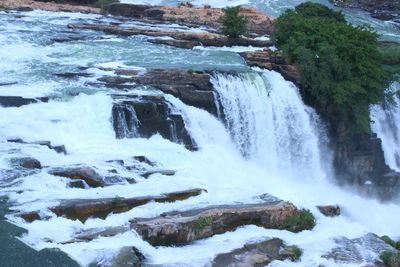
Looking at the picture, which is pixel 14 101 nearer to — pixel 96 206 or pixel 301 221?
pixel 96 206

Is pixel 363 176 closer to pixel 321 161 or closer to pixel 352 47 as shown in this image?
pixel 321 161

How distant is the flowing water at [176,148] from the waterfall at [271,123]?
3cm

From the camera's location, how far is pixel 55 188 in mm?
11219

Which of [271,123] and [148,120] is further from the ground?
[148,120]

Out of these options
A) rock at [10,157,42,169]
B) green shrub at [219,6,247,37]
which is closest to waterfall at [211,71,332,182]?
rock at [10,157,42,169]

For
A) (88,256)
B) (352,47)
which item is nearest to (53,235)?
(88,256)

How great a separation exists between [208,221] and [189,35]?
14.4m

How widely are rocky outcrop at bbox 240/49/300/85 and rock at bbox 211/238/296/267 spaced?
918 centimetres

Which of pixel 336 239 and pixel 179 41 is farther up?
pixel 179 41

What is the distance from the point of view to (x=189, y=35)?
78.7 ft

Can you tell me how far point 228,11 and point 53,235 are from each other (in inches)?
680

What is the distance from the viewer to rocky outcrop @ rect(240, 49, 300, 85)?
19.2 m

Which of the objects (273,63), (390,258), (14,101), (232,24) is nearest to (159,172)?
(14,101)

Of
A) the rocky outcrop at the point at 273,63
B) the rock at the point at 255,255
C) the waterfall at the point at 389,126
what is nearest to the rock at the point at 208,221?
the rock at the point at 255,255
